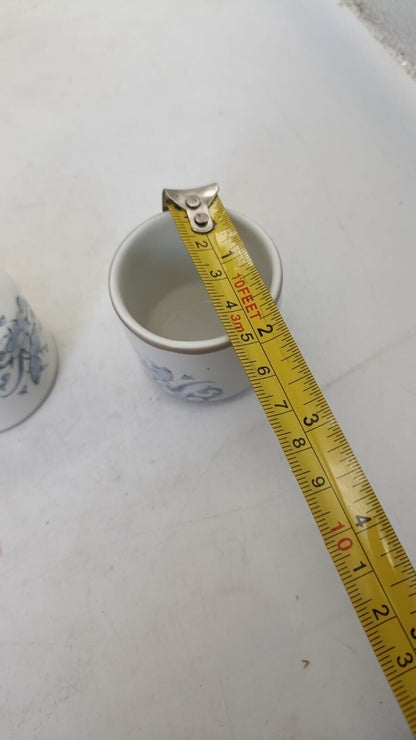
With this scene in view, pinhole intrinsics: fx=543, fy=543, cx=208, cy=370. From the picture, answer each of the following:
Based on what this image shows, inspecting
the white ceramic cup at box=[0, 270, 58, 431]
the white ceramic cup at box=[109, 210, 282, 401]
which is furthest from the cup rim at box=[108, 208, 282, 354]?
the white ceramic cup at box=[0, 270, 58, 431]

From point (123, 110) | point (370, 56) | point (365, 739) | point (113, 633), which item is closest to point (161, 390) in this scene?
point (113, 633)

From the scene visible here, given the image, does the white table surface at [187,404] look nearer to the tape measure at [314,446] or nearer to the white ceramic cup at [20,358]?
the white ceramic cup at [20,358]

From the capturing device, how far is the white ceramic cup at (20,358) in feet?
1.98

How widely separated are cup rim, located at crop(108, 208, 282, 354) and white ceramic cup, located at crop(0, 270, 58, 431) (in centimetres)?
12

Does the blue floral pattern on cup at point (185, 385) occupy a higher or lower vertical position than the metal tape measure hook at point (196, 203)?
lower

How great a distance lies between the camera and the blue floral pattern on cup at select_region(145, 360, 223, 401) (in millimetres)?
598

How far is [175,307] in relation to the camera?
0.74m

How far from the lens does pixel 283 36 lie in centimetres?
106

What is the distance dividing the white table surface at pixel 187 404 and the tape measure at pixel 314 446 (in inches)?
5.8

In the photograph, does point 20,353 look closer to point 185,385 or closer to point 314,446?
point 185,385

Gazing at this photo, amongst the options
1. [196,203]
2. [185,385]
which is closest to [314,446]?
[185,385]

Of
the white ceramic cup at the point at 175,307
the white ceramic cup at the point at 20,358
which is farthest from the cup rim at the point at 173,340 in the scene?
the white ceramic cup at the point at 20,358

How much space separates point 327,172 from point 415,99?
0.21 meters

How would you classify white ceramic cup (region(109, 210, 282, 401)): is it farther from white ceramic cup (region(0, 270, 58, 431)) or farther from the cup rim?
white ceramic cup (region(0, 270, 58, 431))
